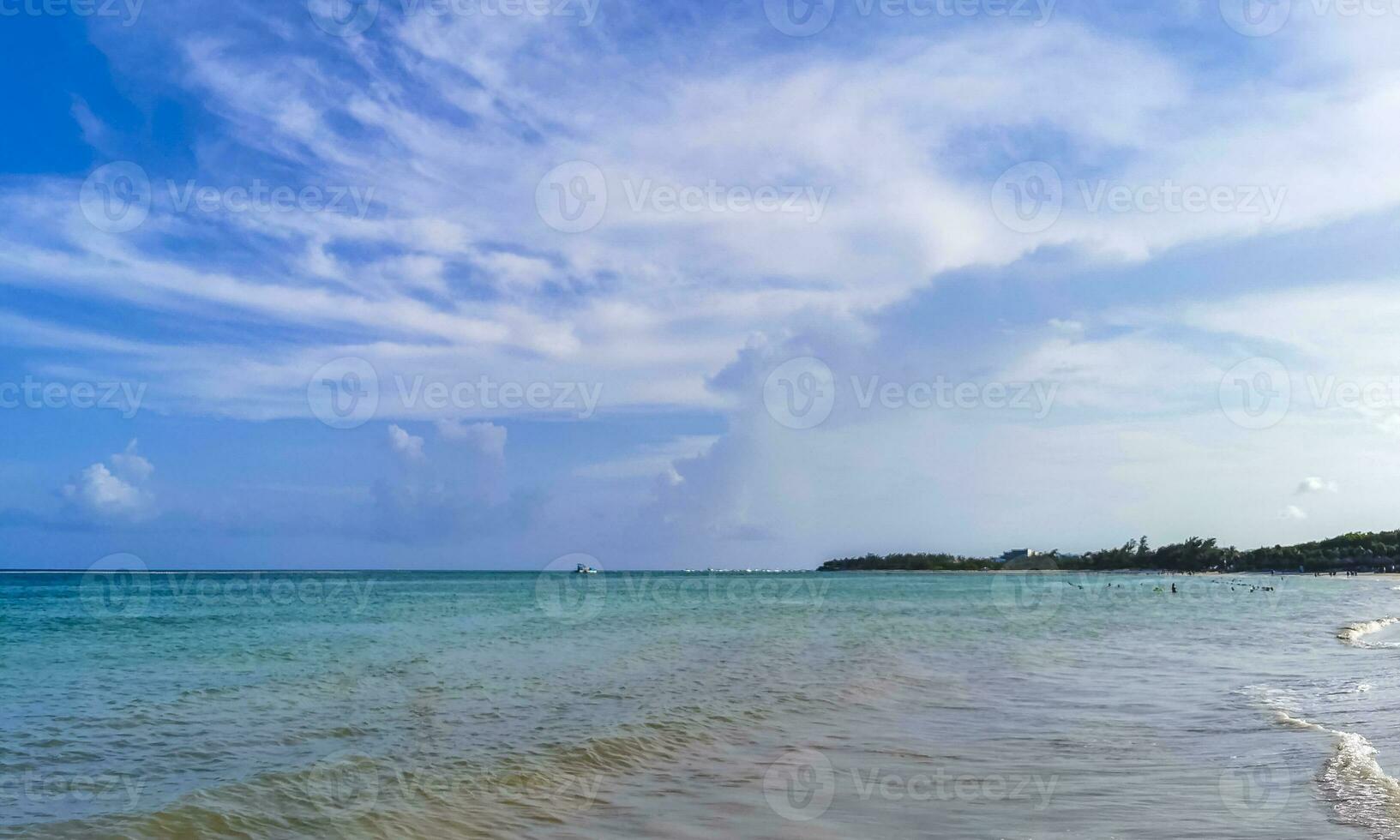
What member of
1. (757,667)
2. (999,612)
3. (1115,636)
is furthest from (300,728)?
(999,612)

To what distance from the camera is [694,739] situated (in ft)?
47.2

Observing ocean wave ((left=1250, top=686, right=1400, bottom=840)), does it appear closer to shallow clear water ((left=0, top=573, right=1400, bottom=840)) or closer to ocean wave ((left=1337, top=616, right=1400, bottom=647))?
shallow clear water ((left=0, top=573, right=1400, bottom=840))

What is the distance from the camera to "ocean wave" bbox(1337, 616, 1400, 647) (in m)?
29.5

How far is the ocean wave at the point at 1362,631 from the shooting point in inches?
1160

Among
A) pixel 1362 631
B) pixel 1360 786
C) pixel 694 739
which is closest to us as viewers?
pixel 1360 786

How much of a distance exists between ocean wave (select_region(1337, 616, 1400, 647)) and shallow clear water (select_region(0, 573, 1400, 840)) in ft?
1.46

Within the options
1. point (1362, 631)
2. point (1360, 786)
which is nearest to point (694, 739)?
point (1360, 786)

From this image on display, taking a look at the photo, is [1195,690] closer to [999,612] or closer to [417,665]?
[417,665]

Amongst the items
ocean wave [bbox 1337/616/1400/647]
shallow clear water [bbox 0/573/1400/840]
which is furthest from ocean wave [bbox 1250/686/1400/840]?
ocean wave [bbox 1337/616/1400/647]

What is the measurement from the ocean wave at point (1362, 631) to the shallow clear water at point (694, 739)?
0.44 m

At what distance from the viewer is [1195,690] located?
19.0 m

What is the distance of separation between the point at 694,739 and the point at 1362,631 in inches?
1308

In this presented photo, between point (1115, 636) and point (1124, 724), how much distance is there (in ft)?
69.4

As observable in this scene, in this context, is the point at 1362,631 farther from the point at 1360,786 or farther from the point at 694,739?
the point at 694,739
